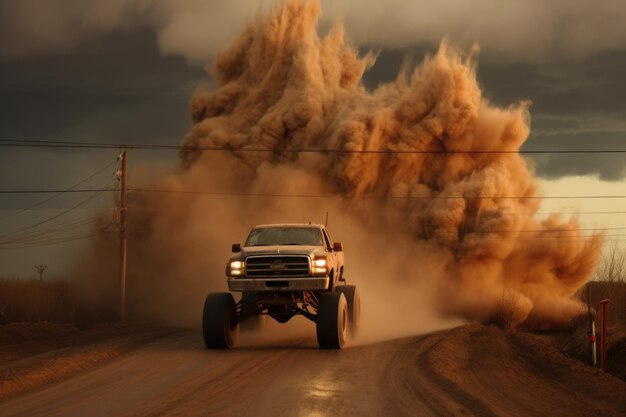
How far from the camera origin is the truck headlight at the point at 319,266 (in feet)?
66.7

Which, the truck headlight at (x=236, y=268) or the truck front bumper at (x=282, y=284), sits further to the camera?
the truck headlight at (x=236, y=268)

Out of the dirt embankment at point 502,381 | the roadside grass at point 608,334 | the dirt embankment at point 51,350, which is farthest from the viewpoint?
the roadside grass at point 608,334

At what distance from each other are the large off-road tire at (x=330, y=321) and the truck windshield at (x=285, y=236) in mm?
1977

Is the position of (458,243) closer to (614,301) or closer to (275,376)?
(614,301)

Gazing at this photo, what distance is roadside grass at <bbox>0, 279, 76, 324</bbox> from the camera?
4912 centimetres

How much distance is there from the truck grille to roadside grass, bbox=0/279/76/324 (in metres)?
28.0

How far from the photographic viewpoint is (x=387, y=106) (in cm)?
4662

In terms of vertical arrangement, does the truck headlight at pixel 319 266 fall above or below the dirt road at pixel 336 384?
above

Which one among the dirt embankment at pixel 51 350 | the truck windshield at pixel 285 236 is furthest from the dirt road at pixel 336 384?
the truck windshield at pixel 285 236

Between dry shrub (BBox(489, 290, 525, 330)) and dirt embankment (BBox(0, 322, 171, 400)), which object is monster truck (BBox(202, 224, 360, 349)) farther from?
dry shrub (BBox(489, 290, 525, 330))

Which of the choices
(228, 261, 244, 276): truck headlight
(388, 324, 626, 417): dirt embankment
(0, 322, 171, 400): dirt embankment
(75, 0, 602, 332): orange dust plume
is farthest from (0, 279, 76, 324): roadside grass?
(388, 324, 626, 417): dirt embankment

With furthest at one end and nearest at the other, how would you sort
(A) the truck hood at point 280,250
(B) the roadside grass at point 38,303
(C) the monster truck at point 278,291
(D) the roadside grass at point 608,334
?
(B) the roadside grass at point 38,303, (D) the roadside grass at point 608,334, (A) the truck hood at point 280,250, (C) the monster truck at point 278,291

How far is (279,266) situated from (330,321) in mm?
1792

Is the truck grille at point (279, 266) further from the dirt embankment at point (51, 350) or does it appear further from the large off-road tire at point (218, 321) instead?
the dirt embankment at point (51, 350)
